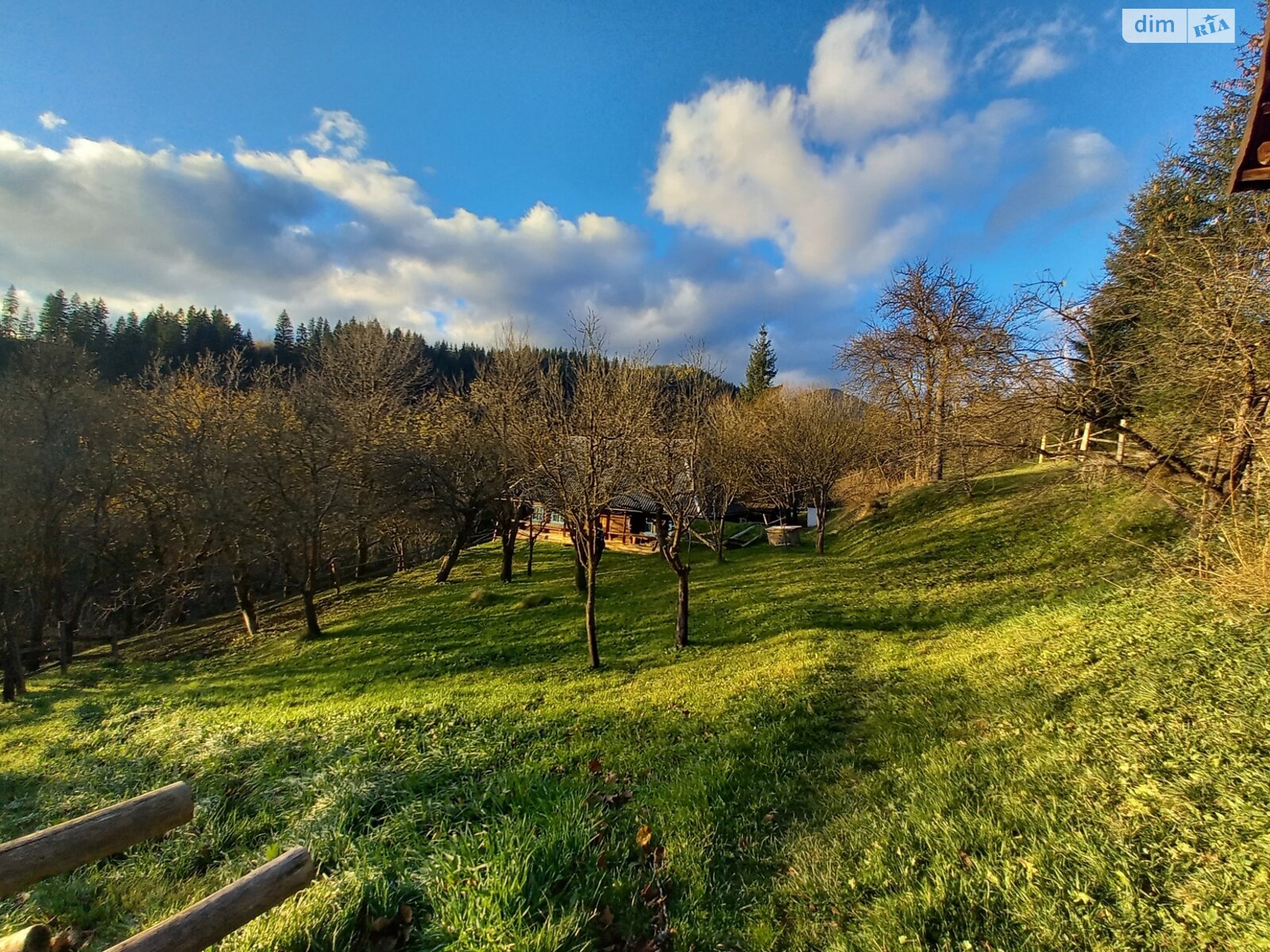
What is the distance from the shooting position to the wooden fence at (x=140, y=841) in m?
2.28

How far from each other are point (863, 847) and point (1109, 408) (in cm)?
1049

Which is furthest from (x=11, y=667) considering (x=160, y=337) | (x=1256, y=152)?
(x=160, y=337)

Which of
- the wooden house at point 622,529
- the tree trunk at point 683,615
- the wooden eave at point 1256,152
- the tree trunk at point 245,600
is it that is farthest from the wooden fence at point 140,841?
the wooden house at point 622,529

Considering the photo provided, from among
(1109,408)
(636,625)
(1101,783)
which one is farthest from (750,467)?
(1101,783)

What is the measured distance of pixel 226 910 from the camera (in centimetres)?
256

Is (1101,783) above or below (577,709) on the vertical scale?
above

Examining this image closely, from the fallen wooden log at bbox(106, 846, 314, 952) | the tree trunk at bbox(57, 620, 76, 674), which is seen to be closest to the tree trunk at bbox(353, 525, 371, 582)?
the tree trunk at bbox(57, 620, 76, 674)

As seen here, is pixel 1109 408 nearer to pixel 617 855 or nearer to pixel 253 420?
pixel 617 855

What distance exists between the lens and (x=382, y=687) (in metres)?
10.7

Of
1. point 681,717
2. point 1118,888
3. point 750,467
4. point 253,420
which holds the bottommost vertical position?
point 681,717

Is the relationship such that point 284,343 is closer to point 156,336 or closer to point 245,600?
point 156,336

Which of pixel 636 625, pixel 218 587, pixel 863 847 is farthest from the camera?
pixel 218 587

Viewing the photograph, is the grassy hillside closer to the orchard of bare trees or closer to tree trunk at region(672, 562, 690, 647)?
tree trunk at region(672, 562, 690, 647)

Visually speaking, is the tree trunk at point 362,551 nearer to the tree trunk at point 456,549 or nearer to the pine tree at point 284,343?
the tree trunk at point 456,549
